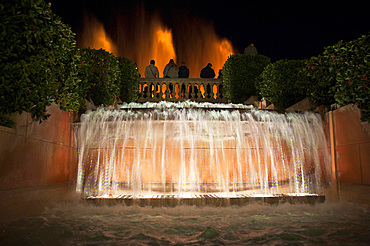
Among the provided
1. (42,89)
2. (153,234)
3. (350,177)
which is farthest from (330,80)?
(42,89)

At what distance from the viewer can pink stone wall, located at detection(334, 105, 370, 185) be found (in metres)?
5.65

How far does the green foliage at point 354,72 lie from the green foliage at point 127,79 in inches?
332

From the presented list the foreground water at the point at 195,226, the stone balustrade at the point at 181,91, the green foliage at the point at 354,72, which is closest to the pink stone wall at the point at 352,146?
the green foliage at the point at 354,72

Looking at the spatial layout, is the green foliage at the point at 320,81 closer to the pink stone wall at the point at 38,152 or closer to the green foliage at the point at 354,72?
the green foliage at the point at 354,72

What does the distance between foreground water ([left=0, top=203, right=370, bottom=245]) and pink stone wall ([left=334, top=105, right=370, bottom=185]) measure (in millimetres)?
775

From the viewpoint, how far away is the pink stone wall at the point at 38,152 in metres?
4.51

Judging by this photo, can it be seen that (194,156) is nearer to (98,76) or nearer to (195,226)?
(195,226)

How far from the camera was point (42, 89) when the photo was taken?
16.5 ft

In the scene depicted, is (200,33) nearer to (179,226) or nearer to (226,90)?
(226,90)

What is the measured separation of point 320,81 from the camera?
745cm

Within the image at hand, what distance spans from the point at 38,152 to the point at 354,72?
21.2 feet

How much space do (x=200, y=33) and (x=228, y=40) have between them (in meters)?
3.13

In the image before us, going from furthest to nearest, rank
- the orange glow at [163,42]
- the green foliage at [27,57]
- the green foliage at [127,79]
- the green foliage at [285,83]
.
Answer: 1. the orange glow at [163,42]
2. the green foliage at [127,79]
3. the green foliage at [285,83]
4. the green foliage at [27,57]

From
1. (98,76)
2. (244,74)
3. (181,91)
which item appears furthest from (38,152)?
(181,91)
